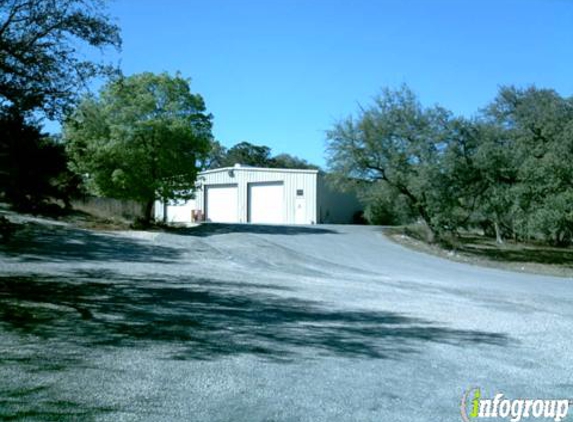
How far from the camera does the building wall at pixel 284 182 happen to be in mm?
39000

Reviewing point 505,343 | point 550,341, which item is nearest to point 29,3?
point 505,343

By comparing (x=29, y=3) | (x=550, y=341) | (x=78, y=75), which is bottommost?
(x=550, y=341)

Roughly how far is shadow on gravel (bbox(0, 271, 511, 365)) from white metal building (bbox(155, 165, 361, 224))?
27070 millimetres

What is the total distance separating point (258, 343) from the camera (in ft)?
24.3

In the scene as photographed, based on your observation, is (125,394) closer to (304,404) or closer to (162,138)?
(304,404)

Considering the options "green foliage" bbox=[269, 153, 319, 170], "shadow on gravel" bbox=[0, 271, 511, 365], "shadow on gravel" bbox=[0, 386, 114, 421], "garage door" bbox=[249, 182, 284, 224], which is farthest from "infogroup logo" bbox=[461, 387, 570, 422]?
"green foliage" bbox=[269, 153, 319, 170]

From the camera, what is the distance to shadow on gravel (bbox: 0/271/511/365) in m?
7.12

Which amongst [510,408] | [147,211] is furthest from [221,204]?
[510,408]

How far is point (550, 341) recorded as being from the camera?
8.41m

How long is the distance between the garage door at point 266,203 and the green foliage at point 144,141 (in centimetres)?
1235

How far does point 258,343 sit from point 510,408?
10.7ft

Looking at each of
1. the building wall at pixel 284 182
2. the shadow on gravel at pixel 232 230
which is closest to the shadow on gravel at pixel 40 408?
the shadow on gravel at pixel 232 230

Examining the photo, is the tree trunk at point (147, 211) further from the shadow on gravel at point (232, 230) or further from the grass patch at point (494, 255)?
the grass patch at point (494, 255)

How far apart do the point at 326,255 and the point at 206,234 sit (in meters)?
6.90
